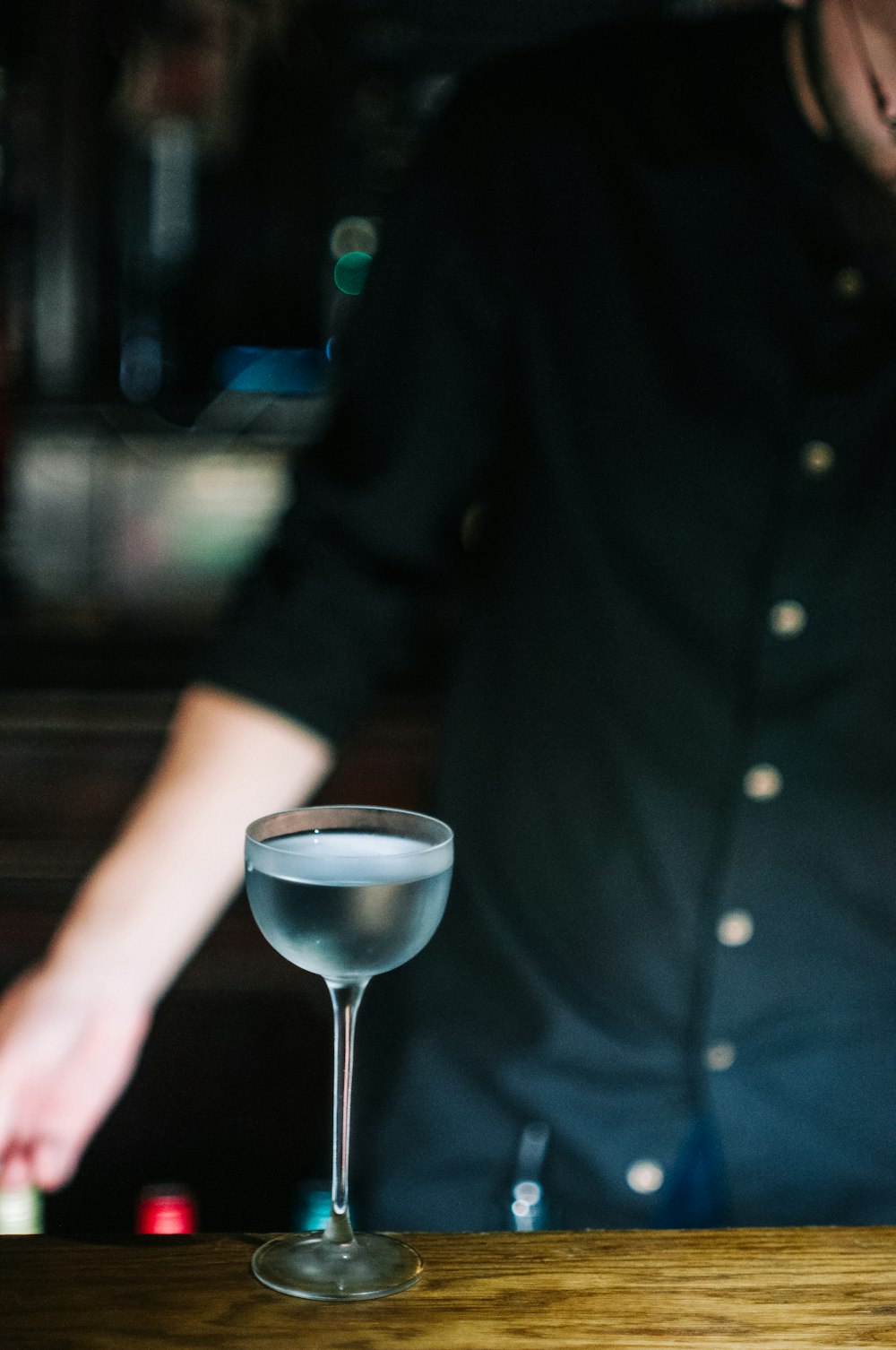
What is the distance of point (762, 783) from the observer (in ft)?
3.55

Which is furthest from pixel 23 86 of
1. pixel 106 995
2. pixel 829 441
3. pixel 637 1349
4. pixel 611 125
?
pixel 637 1349

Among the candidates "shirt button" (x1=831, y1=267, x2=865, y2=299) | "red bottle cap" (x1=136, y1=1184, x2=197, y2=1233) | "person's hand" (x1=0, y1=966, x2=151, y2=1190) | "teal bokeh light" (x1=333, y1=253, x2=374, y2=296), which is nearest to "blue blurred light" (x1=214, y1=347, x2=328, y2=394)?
"teal bokeh light" (x1=333, y1=253, x2=374, y2=296)

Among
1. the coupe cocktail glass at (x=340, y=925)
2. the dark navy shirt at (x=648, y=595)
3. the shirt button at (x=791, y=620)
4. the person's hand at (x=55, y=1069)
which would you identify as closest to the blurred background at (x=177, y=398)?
the dark navy shirt at (x=648, y=595)

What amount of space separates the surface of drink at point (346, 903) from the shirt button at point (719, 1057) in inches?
20.0

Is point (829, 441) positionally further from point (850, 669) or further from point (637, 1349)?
point (637, 1349)

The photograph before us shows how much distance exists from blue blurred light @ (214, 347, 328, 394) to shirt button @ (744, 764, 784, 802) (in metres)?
2.40

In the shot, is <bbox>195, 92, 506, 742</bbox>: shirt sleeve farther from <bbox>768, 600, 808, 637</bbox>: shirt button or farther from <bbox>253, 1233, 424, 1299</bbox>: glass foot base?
<bbox>253, 1233, 424, 1299</bbox>: glass foot base

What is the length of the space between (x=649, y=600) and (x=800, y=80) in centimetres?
40

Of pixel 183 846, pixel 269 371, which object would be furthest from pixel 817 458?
pixel 269 371

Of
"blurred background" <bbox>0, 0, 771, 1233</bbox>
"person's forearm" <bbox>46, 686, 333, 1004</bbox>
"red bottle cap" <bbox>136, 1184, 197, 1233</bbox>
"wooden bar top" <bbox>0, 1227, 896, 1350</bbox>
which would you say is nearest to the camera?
"wooden bar top" <bbox>0, 1227, 896, 1350</bbox>

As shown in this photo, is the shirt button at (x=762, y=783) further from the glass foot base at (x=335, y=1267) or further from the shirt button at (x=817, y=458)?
the glass foot base at (x=335, y=1267)

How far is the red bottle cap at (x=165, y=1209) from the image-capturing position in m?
2.02

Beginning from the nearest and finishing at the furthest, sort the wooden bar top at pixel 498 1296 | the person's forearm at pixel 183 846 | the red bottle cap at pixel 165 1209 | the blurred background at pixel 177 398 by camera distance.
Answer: the wooden bar top at pixel 498 1296, the person's forearm at pixel 183 846, the red bottle cap at pixel 165 1209, the blurred background at pixel 177 398

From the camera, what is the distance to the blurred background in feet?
7.51
